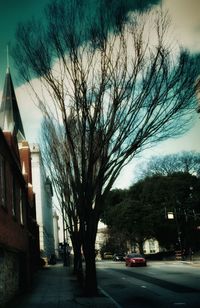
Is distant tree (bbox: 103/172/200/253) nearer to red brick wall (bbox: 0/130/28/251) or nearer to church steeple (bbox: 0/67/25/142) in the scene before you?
church steeple (bbox: 0/67/25/142)

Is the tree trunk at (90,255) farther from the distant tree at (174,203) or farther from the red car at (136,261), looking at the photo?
the distant tree at (174,203)

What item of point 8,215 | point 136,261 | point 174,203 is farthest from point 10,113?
point 8,215

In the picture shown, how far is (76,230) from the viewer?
82.3ft

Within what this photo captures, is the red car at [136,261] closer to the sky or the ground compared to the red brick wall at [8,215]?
closer to the ground

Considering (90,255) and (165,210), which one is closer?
(90,255)

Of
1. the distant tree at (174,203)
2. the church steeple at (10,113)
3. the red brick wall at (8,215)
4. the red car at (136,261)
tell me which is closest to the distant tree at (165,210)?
the distant tree at (174,203)

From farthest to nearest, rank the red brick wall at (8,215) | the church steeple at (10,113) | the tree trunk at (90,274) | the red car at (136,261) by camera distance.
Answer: the church steeple at (10,113) < the red car at (136,261) < the tree trunk at (90,274) < the red brick wall at (8,215)

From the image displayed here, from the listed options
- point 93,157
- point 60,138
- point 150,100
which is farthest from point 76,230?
point 150,100

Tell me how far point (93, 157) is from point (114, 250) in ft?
254

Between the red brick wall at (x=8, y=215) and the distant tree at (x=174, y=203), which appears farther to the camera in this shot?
the distant tree at (x=174, y=203)

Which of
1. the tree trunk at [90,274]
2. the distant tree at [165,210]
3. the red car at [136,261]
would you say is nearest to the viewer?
the tree trunk at [90,274]

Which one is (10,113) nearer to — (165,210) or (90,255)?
(165,210)

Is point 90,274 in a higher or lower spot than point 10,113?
lower

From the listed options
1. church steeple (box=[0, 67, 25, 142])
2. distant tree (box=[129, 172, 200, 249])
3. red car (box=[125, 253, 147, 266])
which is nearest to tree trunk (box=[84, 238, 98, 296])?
red car (box=[125, 253, 147, 266])
